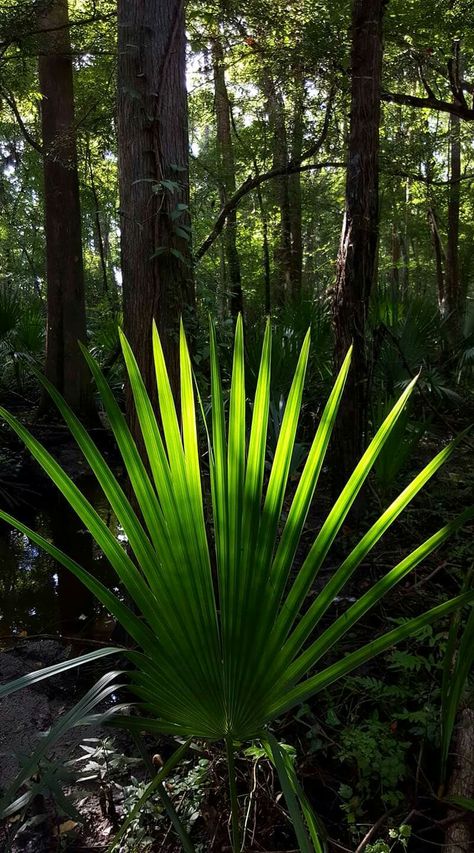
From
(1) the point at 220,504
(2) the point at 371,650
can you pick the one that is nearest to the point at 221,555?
(1) the point at 220,504

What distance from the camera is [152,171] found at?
2568 millimetres

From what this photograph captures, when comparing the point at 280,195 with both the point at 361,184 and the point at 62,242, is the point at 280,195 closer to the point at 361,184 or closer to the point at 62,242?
the point at 62,242

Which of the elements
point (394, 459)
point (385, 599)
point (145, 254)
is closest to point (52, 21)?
point (145, 254)

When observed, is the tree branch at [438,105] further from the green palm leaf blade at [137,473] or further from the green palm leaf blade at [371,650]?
the green palm leaf blade at [371,650]

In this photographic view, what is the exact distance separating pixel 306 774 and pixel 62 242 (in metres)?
6.65

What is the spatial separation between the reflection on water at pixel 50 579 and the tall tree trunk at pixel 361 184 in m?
2.57

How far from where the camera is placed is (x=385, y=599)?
9.37 feet

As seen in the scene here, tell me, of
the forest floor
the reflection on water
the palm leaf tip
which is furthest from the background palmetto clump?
the reflection on water

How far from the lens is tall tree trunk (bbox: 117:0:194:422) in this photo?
252 centimetres

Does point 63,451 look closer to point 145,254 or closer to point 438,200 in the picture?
point 145,254

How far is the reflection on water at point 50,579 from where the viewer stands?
12.1 ft

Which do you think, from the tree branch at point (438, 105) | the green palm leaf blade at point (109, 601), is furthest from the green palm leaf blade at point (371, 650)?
the tree branch at point (438, 105)

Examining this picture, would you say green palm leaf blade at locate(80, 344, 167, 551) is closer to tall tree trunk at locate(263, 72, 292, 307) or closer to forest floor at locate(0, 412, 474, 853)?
forest floor at locate(0, 412, 474, 853)

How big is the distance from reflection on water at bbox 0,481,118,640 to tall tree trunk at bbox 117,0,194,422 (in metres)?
1.78
